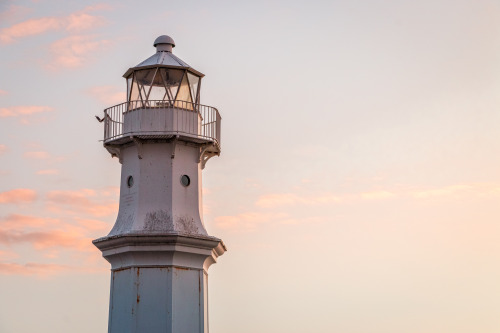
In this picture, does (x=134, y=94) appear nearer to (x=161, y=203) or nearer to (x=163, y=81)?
(x=163, y=81)

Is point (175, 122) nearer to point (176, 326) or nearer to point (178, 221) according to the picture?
point (178, 221)

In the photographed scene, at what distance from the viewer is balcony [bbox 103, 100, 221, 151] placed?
39.2m

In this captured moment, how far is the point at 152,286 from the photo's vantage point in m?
38.2

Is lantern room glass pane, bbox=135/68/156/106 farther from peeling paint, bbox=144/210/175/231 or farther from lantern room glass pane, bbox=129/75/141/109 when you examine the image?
peeling paint, bbox=144/210/175/231

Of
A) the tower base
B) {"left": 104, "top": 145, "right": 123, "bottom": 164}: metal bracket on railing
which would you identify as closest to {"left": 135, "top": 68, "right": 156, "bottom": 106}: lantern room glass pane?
{"left": 104, "top": 145, "right": 123, "bottom": 164}: metal bracket on railing

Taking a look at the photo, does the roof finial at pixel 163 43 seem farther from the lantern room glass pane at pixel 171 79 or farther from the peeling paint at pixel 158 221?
the peeling paint at pixel 158 221

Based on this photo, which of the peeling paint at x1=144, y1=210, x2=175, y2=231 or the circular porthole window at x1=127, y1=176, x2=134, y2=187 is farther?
the circular porthole window at x1=127, y1=176, x2=134, y2=187

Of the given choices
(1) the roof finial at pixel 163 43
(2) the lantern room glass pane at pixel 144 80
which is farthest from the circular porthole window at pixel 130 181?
(1) the roof finial at pixel 163 43

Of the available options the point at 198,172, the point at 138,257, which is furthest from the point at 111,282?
the point at 198,172

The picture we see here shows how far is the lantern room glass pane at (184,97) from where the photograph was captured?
131 ft

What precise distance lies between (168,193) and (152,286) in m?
2.86

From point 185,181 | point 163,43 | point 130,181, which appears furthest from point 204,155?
point 163,43

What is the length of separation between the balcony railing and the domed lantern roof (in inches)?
4.4

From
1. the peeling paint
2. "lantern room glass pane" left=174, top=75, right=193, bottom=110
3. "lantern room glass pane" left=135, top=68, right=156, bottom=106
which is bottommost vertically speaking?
the peeling paint
